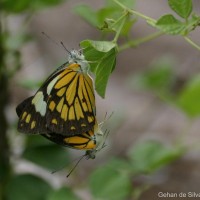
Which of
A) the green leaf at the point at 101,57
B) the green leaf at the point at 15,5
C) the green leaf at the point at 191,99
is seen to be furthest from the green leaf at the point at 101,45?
the green leaf at the point at 191,99

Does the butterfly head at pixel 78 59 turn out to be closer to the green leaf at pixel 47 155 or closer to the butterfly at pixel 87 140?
the butterfly at pixel 87 140

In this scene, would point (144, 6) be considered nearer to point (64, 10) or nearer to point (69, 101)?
point (64, 10)

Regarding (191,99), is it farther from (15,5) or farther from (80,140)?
(80,140)

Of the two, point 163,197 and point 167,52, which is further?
point 167,52

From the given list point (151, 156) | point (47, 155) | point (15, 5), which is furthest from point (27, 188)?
point (15, 5)

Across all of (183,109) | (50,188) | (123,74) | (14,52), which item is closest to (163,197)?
(183,109)

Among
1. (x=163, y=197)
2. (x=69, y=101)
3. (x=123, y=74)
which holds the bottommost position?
(x=123, y=74)
